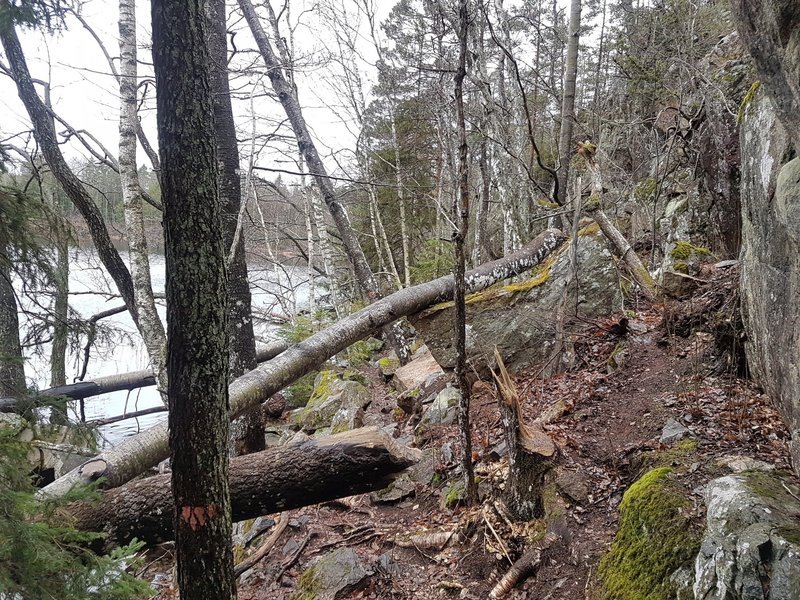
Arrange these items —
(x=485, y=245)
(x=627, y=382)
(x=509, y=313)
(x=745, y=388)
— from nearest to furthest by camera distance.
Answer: (x=745, y=388), (x=627, y=382), (x=509, y=313), (x=485, y=245)

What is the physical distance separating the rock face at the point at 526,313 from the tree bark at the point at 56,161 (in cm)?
375

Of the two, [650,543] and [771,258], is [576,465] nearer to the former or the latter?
[650,543]

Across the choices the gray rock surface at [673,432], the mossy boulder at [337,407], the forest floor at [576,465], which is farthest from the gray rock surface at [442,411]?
the gray rock surface at [673,432]

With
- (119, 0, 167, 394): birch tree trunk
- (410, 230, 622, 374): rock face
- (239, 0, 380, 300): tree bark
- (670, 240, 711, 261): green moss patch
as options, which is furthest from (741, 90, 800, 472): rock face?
(119, 0, 167, 394): birch tree trunk

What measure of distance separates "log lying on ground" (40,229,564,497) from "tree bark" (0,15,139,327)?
2.43 m

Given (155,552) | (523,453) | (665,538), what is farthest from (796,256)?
(155,552)

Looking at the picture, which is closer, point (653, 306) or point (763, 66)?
point (763, 66)

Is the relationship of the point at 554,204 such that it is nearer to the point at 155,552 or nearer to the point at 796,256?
the point at 796,256

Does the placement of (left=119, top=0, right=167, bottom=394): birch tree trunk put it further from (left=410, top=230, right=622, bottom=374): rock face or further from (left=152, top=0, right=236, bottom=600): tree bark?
(left=152, top=0, right=236, bottom=600): tree bark

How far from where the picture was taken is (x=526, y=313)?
5785 mm

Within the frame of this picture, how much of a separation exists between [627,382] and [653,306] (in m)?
1.83

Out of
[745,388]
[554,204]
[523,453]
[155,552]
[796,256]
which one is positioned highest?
[554,204]

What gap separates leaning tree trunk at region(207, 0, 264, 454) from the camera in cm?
496

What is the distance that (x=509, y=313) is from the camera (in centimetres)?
582
